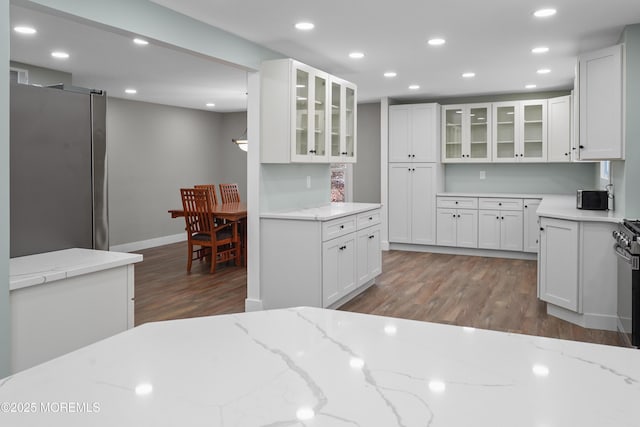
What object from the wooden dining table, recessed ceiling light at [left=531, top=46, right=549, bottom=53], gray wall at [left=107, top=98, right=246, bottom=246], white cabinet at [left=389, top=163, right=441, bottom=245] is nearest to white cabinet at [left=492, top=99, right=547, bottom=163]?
white cabinet at [left=389, top=163, right=441, bottom=245]

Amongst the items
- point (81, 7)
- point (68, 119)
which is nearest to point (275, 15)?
point (81, 7)

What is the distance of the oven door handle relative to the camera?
3088mm

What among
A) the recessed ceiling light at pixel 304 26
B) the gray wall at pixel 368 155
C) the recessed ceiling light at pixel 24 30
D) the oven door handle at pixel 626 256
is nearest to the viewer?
the oven door handle at pixel 626 256

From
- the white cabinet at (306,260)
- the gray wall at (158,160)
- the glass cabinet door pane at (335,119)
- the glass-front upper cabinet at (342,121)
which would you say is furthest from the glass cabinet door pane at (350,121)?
the gray wall at (158,160)

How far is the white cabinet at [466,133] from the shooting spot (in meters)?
7.33

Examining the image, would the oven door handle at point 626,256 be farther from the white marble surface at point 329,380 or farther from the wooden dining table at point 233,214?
the wooden dining table at point 233,214

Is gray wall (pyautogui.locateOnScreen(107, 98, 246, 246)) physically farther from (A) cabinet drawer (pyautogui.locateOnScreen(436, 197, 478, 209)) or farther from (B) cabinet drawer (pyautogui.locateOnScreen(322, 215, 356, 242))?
(B) cabinet drawer (pyautogui.locateOnScreen(322, 215, 356, 242))

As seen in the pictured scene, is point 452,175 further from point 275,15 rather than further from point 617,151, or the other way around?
point 275,15

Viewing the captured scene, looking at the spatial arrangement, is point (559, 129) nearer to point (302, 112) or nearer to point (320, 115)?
point (320, 115)

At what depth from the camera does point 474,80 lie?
20.4ft

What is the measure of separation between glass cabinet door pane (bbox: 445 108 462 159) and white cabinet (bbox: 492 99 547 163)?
50 cm

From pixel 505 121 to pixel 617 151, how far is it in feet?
11.2

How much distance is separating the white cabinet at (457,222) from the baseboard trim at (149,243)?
174 inches

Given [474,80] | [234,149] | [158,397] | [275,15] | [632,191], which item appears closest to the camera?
[158,397]
